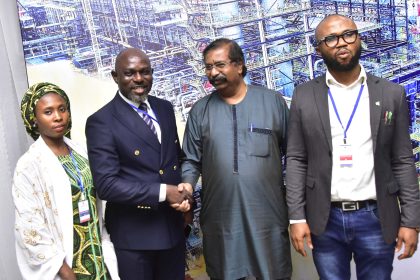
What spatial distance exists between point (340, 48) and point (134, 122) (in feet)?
2.95

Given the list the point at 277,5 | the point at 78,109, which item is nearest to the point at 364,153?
the point at 277,5

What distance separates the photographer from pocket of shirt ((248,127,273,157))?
1968 mm

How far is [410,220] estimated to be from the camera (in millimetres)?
1820

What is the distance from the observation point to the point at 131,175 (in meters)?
1.86

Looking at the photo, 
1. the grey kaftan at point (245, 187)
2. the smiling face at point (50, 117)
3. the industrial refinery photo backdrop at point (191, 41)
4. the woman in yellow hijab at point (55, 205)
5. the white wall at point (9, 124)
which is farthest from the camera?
the industrial refinery photo backdrop at point (191, 41)

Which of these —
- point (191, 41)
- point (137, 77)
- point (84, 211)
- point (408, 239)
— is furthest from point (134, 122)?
point (408, 239)

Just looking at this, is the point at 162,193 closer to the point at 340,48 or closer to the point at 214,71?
the point at 214,71

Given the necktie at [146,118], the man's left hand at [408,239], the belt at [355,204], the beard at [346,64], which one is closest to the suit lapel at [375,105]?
the beard at [346,64]

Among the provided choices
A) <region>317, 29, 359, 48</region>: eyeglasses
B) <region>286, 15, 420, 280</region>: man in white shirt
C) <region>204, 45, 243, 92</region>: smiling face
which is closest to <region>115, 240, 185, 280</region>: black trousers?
<region>286, 15, 420, 280</region>: man in white shirt

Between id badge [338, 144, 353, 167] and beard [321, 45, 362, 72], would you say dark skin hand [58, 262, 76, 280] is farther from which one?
beard [321, 45, 362, 72]

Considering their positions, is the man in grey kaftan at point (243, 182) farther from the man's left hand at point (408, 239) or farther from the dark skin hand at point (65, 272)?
the dark skin hand at point (65, 272)

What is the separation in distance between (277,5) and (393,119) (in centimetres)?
115

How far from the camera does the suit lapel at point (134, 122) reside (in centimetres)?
187

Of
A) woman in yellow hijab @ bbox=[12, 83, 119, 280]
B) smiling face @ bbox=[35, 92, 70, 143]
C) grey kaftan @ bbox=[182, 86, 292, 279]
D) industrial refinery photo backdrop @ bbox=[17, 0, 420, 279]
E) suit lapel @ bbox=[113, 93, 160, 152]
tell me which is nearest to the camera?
woman in yellow hijab @ bbox=[12, 83, 119, 280]
